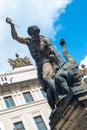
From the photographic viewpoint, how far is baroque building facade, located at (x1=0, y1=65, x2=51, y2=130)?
1430 inches

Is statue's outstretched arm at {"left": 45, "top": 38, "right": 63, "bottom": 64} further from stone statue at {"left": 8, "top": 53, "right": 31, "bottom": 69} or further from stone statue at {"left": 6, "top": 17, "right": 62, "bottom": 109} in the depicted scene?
stone statue at {"left": 8, "top": 53, "right": 31, "bottom": 69}

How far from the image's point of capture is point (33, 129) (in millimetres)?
35938

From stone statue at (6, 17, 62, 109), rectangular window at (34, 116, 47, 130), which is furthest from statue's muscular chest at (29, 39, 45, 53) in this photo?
rectangular window at (34, 116, 47, 130)

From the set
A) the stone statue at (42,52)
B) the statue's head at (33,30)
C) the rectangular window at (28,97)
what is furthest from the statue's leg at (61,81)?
the rectangular window at (28,97)

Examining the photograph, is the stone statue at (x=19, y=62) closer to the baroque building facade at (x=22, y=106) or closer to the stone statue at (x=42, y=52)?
the baroque building facade at (x=22, y=106)

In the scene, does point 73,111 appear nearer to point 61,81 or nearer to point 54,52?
point 61,81

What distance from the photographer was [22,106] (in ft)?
124

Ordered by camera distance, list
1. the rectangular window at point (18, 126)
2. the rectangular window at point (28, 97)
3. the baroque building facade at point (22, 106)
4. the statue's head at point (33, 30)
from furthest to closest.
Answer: the rectangular window at point (28, 97) → the baroque building facade at point (22, 106) → the rectangular window at point (18, 126) → the statue's head at point (33, 30)

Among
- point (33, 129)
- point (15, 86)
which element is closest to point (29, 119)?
point (33, 129)

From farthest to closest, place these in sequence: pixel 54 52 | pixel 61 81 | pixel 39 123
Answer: pixel 39 123 → pixel 54 52 → pixel 61 81

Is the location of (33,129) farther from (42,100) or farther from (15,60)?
(15,60)

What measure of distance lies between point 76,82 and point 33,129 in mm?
27717

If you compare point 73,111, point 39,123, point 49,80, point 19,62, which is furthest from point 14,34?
point 19,62

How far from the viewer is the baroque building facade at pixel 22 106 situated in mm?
36312
